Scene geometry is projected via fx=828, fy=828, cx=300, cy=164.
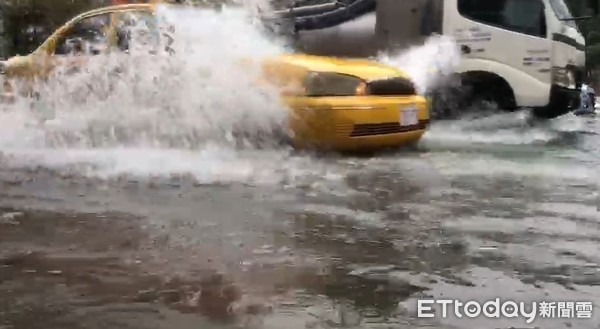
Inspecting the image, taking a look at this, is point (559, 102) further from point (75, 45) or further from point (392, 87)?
point (75, 45)

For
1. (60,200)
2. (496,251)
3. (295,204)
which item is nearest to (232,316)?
(496,251)

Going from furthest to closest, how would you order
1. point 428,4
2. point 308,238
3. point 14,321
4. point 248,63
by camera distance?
point 428,4 < point 248,63 < point 308,238 < point 14,321

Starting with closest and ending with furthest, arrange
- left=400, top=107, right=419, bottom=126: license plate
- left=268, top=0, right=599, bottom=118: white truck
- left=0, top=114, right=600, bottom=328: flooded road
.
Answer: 1. left=0, top=114, right=600, bottom=328: flooded road
2. left=400, top=107, right=419, bottom=126: license plate
3. left=268, top=0, right=599, bottom=118: white truck

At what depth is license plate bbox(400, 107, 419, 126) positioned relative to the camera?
7417mm

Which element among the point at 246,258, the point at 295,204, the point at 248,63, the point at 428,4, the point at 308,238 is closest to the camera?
the point at 246,258

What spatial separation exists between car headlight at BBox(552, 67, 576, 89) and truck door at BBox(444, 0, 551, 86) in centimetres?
14

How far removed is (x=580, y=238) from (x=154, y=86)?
4.38m

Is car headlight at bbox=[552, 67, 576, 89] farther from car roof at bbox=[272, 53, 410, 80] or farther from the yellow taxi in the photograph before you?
car roof at bbox=[272, 53, 410, 80]

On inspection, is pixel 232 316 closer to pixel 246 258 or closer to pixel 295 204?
pixel 246 258

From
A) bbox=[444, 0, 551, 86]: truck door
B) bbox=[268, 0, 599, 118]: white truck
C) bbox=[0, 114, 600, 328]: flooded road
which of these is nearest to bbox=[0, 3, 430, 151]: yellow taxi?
bbox=[0, 114, 600, 328]: flooded road

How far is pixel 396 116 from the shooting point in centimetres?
733

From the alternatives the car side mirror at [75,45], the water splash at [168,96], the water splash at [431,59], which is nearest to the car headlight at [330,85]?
the water splash at [168,96]

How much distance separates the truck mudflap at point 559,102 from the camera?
1043 centimetres

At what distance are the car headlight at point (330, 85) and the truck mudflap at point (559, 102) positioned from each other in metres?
4.20
